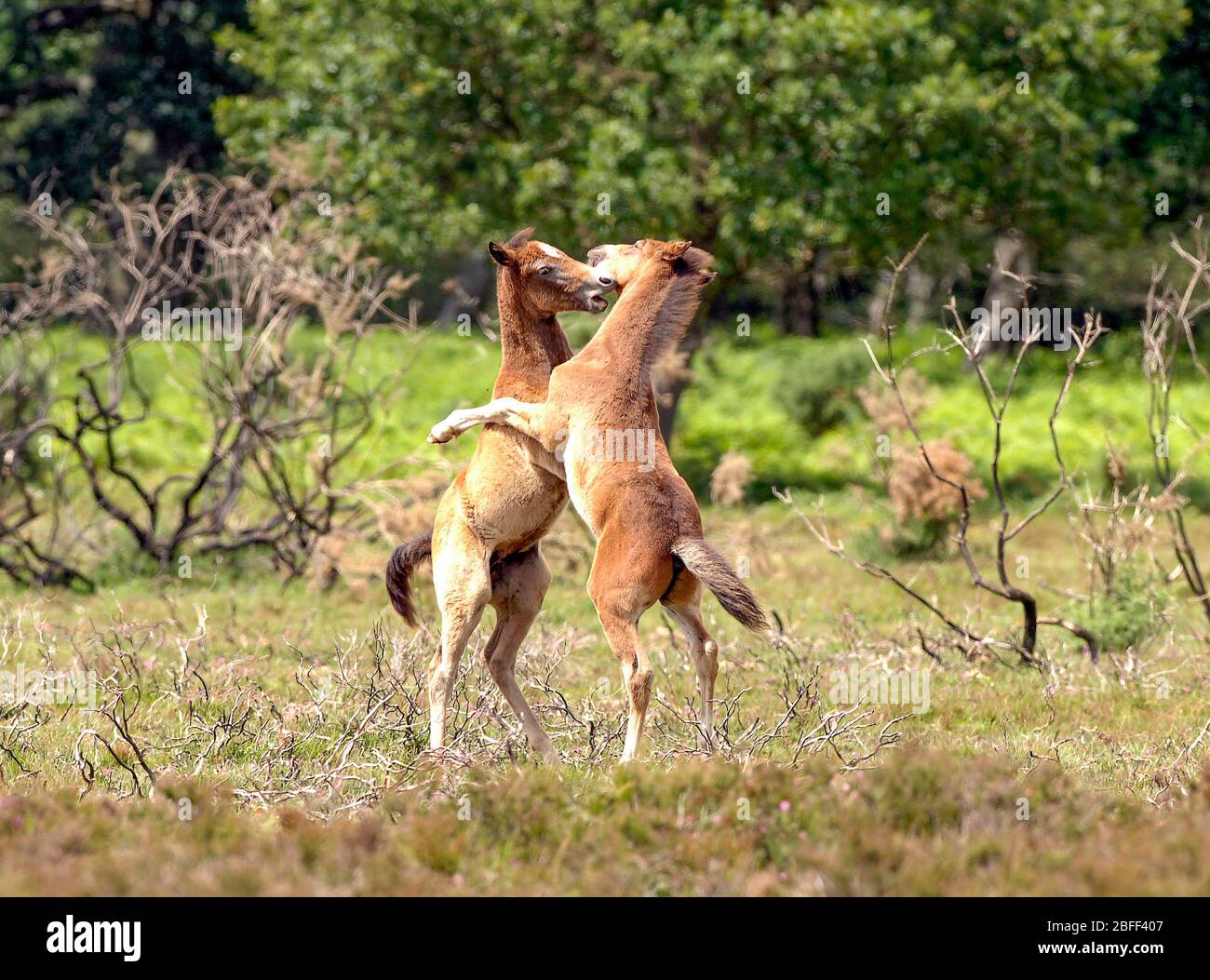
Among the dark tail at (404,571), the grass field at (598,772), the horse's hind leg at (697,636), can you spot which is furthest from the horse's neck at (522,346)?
the grass field at (598,772)

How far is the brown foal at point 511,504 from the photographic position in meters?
6.42

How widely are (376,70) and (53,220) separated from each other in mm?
4664

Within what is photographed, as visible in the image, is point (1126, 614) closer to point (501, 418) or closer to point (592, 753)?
point (592, 753)

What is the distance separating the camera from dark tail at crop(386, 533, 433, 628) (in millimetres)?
7012

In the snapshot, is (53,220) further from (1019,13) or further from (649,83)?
(1019,13)

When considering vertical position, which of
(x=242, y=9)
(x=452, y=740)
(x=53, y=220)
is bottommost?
(x=452, y=740)

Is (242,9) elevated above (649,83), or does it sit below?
above

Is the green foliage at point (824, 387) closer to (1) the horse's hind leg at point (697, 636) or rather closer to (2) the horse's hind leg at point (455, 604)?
(2) the horse's hind leg at point (455, 604)

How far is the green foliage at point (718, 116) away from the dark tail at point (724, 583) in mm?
9043

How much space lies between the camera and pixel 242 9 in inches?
948

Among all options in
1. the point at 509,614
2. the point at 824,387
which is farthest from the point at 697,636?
the point at 824,387

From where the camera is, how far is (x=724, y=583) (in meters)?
5.75
